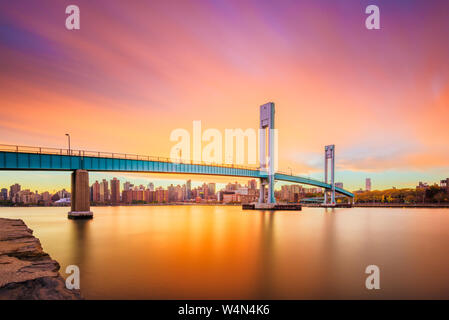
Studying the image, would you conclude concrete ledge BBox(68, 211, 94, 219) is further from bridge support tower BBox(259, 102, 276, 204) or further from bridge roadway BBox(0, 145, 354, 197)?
bridge support tower BBox(259, 102, 276, 204)

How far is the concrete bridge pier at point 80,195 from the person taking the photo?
31.9m

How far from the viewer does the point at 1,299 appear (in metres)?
6.16

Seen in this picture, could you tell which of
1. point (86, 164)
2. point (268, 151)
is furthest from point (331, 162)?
point (86, 164)

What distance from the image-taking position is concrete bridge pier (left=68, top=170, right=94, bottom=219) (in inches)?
1255

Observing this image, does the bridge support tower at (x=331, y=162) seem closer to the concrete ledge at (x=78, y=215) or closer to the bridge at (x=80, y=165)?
the bridge at (x=80, y=165)

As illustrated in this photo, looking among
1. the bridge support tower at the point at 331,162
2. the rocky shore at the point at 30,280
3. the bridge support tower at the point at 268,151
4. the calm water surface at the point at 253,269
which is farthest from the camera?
the bridge support tower at the point at 331,162

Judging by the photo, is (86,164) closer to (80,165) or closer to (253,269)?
(80,165)

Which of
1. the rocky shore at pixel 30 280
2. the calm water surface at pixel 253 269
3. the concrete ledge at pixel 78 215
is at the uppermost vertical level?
the rocky shore at pixel 30 280

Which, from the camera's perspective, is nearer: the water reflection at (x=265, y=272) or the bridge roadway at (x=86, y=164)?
the water reflection at (x=265, y=272)

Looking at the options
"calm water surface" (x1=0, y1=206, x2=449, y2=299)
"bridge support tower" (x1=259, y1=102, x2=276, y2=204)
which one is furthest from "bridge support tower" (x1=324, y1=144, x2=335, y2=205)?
"calm water surface" (x1=0, y1=206, x2=449, y2=299)

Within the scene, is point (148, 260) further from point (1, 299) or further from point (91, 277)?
point (1, 299)

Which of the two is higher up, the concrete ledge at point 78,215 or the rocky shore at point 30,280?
the rocky shore at point 30,280

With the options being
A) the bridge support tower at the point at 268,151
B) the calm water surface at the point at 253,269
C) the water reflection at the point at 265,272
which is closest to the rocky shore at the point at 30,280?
the calm water surface at the point at 253,269

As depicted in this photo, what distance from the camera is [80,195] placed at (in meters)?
32.1
